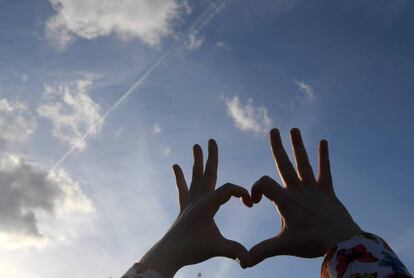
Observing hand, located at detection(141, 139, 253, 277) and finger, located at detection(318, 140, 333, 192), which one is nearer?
hand, located at detection(141, 139, 253, 277)

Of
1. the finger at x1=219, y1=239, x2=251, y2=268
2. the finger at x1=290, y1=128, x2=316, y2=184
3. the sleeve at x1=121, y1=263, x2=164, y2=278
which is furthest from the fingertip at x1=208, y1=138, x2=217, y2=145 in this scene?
the sleeve at x1=121, y1=263, x2=164, y2=278

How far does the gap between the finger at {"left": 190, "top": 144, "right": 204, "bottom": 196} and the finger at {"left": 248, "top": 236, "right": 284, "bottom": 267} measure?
3.72 ft

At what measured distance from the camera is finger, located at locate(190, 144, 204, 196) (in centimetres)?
516

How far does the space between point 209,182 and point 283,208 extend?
3.30 ft

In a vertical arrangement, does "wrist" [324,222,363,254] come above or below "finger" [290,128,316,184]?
below

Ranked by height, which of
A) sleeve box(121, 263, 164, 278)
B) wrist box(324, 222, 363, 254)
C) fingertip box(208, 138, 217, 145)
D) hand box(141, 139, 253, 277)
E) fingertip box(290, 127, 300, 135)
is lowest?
wrist box(324, 222, 363, 254)

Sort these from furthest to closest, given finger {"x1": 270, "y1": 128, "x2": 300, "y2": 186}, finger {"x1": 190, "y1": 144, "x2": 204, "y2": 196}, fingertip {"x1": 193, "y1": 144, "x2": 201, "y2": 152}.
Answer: fingertip {"x1": 193, "y1": 144, "x2": 201, "y2": 152} < finger {"x1": 190, "y1": 144, "x2": 204, "y2": 196} < finger {"x1": 270, "y1": 128, "x2": 300, "y2": 186}

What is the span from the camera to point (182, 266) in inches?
178

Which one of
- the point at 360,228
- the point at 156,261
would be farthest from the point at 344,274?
the point at 156,261

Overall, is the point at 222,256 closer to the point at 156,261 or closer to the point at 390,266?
the point at 156,261

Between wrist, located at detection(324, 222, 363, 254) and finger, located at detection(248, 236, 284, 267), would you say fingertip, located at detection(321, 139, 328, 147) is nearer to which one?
wrist, located at detection(324, 222, 363, 254)

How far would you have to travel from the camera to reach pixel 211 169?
5055mm

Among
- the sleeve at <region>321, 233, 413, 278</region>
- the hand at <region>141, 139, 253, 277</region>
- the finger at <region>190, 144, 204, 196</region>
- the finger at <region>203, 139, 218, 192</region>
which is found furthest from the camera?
the finger at <region>190, 144, 204, 196</region>

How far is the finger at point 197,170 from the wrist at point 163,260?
87 cm
